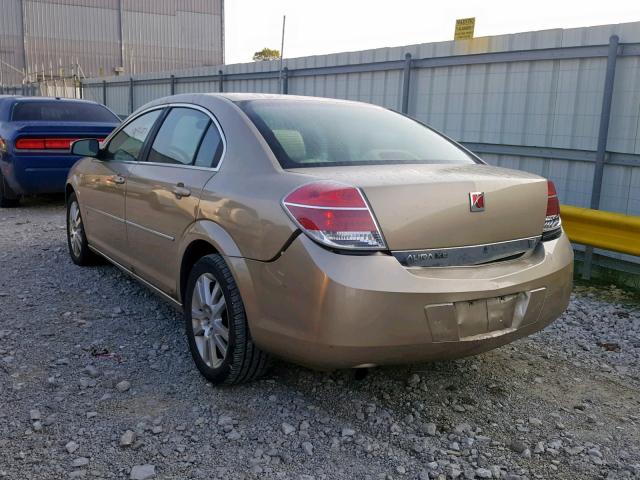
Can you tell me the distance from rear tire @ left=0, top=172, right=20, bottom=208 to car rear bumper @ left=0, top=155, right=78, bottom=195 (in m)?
0.38

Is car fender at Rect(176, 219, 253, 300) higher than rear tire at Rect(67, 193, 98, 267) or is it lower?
higher

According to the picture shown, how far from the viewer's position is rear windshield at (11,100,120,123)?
29.5 feet

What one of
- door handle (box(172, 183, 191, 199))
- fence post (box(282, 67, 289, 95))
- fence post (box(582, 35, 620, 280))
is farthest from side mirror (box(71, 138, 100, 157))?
fence post (box(282, 67, 289, 95))

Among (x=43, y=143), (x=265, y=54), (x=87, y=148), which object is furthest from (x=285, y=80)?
(x=265, y=54)

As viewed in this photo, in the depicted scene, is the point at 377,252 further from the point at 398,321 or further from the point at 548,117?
the point at 548,117

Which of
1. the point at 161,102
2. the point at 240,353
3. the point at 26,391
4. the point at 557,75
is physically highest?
the point at 557,75

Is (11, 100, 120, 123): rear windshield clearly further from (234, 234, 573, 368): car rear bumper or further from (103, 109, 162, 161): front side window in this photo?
(234, 234, 573, 368): car rear bumper

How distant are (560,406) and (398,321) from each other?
3.97 feet

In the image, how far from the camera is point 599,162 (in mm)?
5805

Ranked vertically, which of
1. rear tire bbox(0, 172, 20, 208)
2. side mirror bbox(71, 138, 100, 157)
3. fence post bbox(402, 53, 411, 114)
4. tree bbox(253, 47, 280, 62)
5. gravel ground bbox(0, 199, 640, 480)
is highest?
tree bbox(253, 47, 280, 62)

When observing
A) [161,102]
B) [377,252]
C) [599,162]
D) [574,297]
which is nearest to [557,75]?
[599,162]

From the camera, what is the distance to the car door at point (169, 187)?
11.6ft

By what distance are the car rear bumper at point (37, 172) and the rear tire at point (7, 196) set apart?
38 centimetres

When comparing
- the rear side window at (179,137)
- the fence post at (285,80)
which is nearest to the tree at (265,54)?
the fence post at (285,80)
